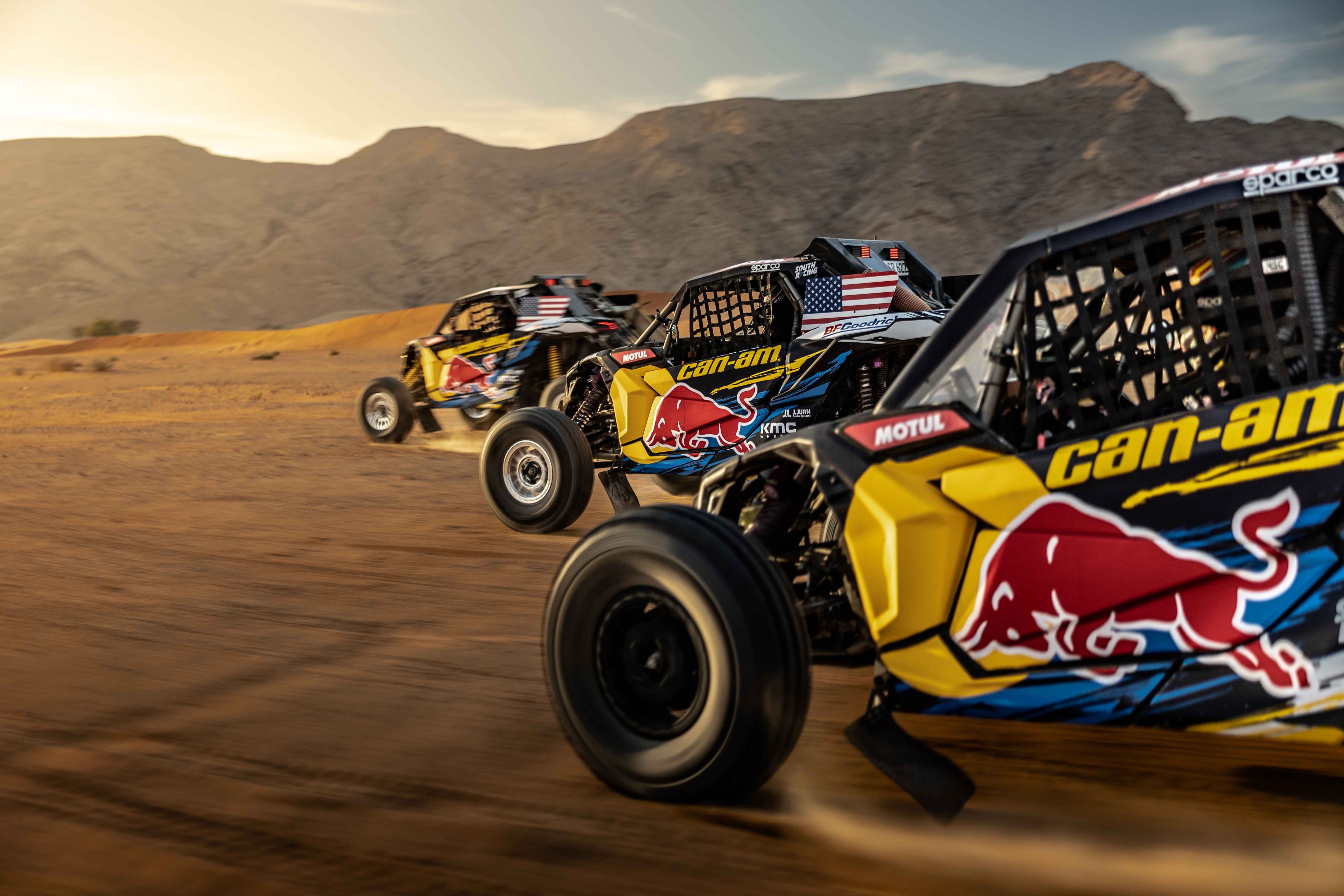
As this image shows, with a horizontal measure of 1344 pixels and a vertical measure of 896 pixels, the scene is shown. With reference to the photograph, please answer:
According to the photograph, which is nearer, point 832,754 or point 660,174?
point 832,754

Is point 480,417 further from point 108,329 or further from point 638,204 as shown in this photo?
point 638,204

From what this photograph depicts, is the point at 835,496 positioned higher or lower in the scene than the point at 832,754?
higher

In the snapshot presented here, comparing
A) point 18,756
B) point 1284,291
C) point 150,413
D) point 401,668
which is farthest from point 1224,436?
point 150,413

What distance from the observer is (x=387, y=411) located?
1458 centimetres

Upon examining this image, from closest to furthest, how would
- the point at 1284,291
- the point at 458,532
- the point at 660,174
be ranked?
the point at 1284,291, the point at 458,532, the point at 660,174

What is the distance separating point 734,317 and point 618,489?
1.64 meters

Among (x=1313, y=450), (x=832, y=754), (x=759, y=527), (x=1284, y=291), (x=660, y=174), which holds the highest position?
(x=660, y=174)

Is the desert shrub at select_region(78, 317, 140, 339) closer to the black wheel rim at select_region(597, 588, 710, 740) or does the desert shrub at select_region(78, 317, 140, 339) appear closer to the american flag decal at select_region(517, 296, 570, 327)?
the american flag decal at select_region(517, 296, 570, 327)

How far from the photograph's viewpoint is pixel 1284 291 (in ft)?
8.61

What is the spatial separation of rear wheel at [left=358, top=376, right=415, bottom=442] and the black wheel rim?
11.8 meters

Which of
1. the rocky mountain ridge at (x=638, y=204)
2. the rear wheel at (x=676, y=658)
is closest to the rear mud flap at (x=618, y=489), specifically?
the rear wheel at (x=676, y=658)

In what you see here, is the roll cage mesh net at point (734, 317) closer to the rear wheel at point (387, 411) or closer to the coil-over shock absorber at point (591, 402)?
the coil-over shock absorber at point (591, 402)

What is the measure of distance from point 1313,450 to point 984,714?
102cm

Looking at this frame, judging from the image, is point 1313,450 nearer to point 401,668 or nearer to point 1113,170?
point 401,668
